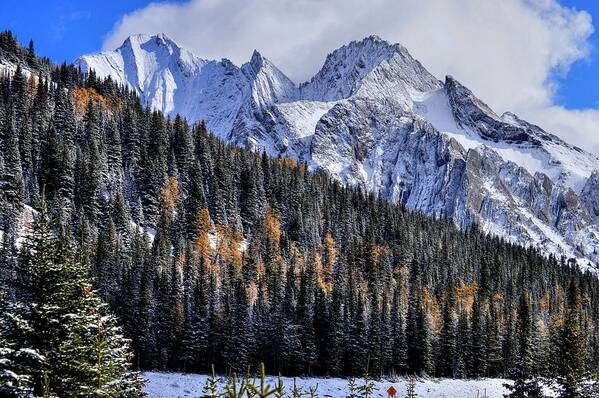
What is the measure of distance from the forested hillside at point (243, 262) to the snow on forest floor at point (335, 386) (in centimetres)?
592

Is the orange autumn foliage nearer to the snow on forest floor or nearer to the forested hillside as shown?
the forested hillside

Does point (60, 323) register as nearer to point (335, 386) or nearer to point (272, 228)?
point (335, 386)

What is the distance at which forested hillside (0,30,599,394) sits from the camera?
95.7 meters

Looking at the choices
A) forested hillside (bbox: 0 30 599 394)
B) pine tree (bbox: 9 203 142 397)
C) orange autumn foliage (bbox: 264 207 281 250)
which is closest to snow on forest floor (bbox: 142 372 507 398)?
forested hillside (bbox: 0 30 599 394)

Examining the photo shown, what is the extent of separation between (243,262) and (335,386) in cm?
5205

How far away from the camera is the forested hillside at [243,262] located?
9569cm

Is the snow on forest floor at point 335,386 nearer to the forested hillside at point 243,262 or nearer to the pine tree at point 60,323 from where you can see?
the forested hillside at point 243,262

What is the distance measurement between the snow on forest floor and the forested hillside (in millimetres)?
5917

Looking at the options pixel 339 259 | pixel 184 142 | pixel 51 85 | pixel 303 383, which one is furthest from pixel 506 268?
pixel 51 85

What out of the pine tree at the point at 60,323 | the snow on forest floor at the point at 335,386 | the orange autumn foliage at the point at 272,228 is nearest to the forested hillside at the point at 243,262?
the orange autumn foliage at the point at 272,228

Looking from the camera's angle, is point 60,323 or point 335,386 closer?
point 60,323

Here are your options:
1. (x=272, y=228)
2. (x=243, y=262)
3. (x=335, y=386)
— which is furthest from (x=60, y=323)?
(x=272, y=228)

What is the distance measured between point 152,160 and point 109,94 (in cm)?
3515

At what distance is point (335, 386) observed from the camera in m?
87.7
